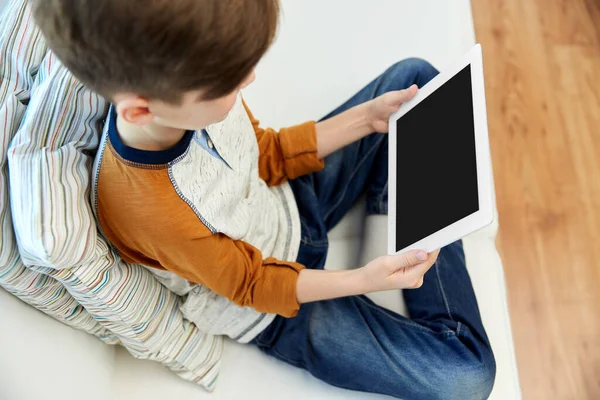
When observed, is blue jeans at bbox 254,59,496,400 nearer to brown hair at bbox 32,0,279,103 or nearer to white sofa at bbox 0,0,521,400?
white sofa at bbox 0,0,521,400

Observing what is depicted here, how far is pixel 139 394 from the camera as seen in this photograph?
0.78m

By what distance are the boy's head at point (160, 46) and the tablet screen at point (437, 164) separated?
294 millimetres

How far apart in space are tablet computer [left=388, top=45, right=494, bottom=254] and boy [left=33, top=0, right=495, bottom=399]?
0.14 feet

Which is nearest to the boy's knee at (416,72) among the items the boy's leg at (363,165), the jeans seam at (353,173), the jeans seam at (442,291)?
the boy's leg at (363,165)

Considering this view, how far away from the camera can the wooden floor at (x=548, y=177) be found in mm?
1069

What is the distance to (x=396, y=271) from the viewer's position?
0.70 metres

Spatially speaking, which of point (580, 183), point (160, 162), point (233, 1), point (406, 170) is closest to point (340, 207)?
point (406, 170)

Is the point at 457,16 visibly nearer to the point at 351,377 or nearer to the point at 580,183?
the point at 580,183

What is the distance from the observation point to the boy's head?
16.1 inches

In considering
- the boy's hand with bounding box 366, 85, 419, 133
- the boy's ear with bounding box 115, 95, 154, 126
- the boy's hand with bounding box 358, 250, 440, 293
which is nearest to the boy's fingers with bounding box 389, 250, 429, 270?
the boy's hand with bounding box 358, 250, 440, 293

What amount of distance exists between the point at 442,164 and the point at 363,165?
0.22 metres

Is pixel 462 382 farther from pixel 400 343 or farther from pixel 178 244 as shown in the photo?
pixel 178 244

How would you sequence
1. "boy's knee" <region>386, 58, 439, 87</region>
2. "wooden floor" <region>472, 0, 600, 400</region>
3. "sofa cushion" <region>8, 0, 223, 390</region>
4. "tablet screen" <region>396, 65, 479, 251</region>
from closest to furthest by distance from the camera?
"sofa cushion" <region>8, 0, 223, 390</region> → "tablet screen" <region>396, 65, 479, 251</region> → "boy's knee" <region>386, 58, 439, 87</region> → "wooden floor" <region>472, 0, 600, 400</region>

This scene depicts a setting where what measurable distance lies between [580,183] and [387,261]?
73 centimetres
